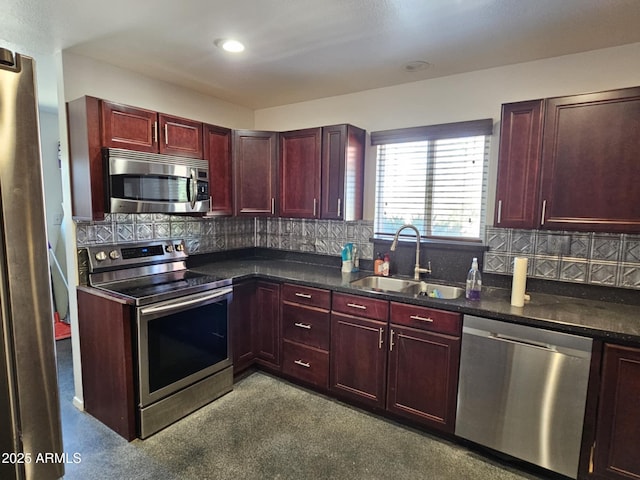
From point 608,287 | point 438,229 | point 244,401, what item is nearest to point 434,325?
point 438,229

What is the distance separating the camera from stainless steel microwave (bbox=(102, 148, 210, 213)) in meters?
2.28

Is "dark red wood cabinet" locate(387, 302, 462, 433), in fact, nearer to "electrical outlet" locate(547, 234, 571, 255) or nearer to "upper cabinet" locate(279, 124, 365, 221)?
"electrical outlet" locate(547, 234, 571, 255)

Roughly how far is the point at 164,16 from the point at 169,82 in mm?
1173

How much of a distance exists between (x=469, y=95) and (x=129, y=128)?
2495 millimetres

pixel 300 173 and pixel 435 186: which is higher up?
pixel 300 173

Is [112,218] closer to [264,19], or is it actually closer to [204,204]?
[204,204]

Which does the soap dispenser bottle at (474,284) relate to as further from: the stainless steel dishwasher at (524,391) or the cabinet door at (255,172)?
the cabinet door at (255,172)

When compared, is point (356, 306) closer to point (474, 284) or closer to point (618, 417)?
point (474, 284)

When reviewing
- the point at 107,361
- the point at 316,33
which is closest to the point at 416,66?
the point at 316,33

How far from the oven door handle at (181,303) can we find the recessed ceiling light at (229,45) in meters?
1.70

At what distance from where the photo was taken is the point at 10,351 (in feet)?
3.18

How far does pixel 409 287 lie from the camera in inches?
111

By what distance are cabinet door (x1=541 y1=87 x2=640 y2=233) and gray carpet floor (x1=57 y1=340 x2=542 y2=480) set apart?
155cm

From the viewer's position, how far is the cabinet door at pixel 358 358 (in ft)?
8.10
